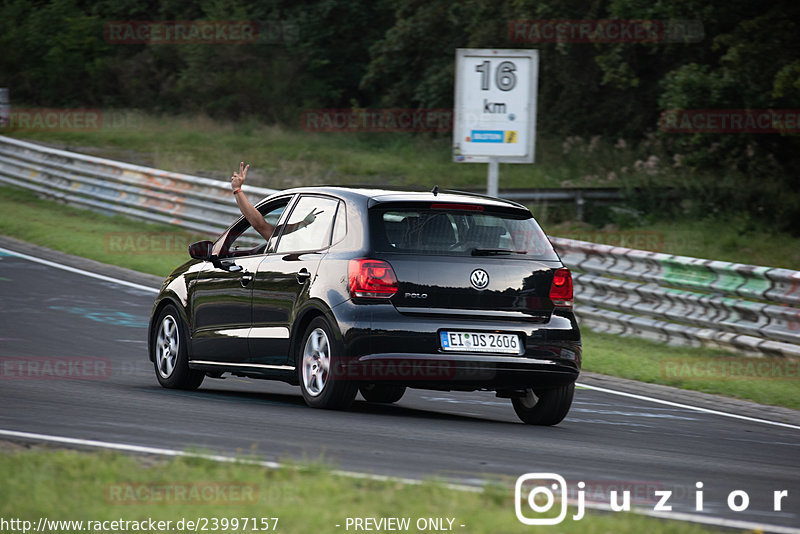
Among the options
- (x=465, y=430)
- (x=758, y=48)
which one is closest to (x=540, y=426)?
(x=465, y=430)

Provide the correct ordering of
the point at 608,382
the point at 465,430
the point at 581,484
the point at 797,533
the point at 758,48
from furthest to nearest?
the point at 758,48
the point at 608,382
the point at 465,430
the point at 581,484
the point at 797,533

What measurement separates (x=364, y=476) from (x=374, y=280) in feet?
9.12

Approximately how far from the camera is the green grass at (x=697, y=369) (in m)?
12.3

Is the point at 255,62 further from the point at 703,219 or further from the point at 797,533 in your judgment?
the point at 797,533

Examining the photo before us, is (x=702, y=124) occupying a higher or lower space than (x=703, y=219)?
higher

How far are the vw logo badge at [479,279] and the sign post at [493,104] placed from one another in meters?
7.92

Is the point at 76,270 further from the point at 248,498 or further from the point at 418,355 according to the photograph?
the point at 248,498

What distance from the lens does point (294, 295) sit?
9.34 m

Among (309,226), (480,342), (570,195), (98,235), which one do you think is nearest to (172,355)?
(309,226)

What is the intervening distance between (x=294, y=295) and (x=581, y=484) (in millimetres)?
3531

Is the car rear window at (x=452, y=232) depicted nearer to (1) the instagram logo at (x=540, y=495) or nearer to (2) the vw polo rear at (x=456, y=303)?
(2) the vw polo rear at (x=456, y=303)

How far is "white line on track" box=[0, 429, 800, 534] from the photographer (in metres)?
A: 5.63

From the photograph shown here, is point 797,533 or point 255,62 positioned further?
point 255,62

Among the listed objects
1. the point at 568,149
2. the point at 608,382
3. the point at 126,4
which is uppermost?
the point at 126,4
